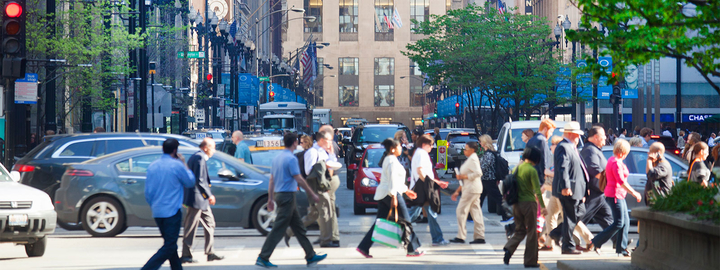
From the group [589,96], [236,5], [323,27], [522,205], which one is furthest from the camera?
[323,27]

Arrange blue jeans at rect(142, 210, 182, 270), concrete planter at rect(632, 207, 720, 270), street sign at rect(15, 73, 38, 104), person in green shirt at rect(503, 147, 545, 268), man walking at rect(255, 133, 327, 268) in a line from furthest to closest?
1. street sign at rect(15, 73, 38, 104)
2. man walking at rect(255, 133, 327, 268)
3. person in green shirt at rect(503, 147, 545, 268)
4. blue jeans at rect(142, 210, 182, 270)
5. concrete planter at rect(632, 207, 720, 270)

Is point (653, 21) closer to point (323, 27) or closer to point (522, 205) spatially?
point (522, 205)

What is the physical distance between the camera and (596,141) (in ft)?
39.2

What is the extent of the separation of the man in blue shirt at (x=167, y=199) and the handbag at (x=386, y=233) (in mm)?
2787

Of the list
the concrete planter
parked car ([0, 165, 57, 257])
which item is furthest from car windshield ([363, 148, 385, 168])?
the concrete planter

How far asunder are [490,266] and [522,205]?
0.88 metres

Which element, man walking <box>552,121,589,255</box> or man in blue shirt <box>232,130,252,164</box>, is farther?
man in blue shirt <box>232,130,252,164</box>

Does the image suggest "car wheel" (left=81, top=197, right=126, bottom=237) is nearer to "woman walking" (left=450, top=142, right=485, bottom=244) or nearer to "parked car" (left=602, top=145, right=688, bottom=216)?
"woman walking" (left=450, top=142, right=485, bottom=244)

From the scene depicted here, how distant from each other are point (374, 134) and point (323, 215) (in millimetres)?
16904

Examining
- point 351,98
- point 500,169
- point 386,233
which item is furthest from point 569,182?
point 351,98

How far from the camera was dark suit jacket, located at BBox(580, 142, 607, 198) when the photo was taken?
11.8 meters

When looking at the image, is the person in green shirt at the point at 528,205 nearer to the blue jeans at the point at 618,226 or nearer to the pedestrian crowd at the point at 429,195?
the pedestrian crowd at the point at 429,195

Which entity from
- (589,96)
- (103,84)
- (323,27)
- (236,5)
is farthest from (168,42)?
(323,27)

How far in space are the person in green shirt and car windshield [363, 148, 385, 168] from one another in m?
8.13
